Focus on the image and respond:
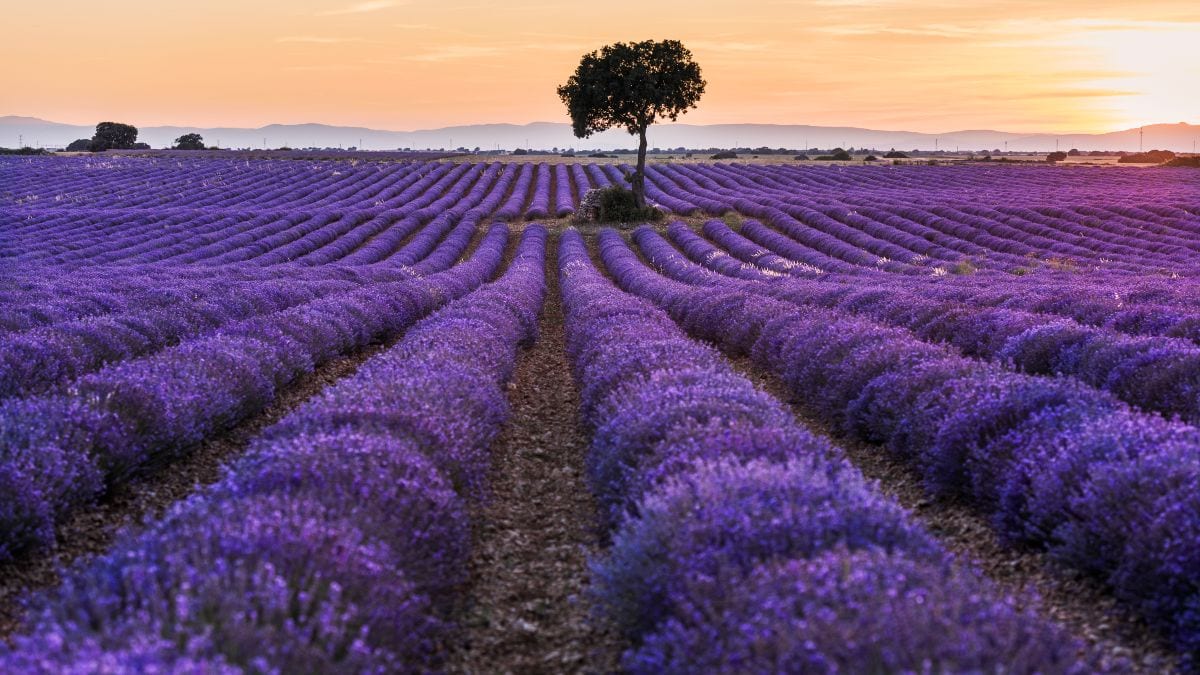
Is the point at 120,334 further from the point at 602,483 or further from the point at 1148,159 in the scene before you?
the point at 1148,159

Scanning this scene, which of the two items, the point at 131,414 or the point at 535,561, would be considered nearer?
the point at 535,561

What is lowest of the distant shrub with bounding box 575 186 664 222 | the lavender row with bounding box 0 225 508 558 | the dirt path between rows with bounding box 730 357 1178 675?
the dirt path between rows with bounding box 730 357 1178 675

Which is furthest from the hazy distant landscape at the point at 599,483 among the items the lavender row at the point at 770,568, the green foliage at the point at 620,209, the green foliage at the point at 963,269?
the green foliage at the point at 620,209

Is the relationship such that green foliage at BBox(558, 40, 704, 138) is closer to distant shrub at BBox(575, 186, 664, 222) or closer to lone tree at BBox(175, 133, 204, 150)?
distant shrub at BBox(575, 186, 664, 222)

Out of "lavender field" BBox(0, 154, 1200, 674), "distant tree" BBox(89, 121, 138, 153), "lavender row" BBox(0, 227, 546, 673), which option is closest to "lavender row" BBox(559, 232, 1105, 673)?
"lavender field" BBox(0, 154, 1200, 674)

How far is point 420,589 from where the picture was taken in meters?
4.06

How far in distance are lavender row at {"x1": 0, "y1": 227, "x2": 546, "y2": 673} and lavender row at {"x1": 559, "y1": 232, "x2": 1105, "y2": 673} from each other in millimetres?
808

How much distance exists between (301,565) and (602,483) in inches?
104

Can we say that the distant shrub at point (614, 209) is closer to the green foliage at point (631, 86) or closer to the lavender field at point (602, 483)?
the green foliage at point (631, 86)

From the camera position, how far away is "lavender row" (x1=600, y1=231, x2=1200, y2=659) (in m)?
4.14

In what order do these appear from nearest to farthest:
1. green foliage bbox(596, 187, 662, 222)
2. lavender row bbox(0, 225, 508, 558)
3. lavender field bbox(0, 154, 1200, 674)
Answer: lavender field bbox(0, 154, 1200, 674) → lavender row bbox(0, 225, 508, 558) → green foliage bbox(596, 187, 662, 222)

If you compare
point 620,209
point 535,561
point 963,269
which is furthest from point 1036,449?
point 620,209

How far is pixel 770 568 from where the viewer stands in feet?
10.8

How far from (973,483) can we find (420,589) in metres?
3.44
